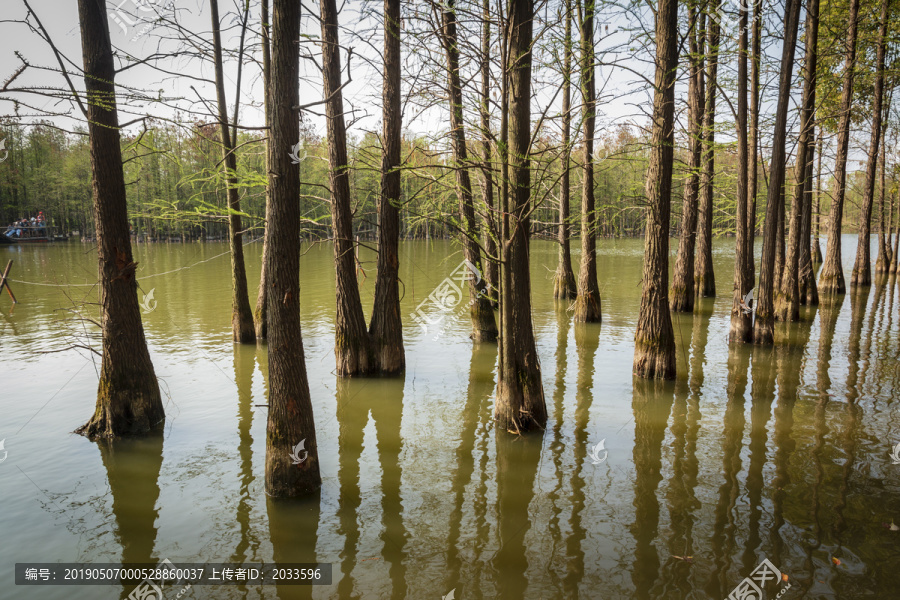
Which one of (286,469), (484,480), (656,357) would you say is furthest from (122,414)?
(656,357)

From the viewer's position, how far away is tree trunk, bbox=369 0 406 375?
8.93 metres

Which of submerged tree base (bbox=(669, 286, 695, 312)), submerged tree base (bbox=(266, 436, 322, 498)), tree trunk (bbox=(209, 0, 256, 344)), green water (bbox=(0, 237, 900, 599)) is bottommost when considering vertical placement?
green water (bbox=(0, 237, 900, 599))

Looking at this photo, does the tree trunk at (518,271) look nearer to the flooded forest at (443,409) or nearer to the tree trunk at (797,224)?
the flooded forest at (443,409)

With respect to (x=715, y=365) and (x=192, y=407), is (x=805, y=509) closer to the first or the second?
(x=715, y=365)

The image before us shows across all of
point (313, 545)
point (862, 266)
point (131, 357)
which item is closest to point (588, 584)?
point (313, 545)

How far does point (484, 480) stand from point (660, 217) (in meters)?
5.35

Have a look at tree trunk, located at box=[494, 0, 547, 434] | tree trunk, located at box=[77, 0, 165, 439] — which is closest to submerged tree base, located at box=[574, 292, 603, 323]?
tree trunk, located at box=[494, 0, 547, 434]

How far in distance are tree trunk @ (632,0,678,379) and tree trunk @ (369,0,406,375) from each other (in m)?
4.14

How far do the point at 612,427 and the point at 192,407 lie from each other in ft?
20.1

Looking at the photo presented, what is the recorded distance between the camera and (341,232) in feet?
30.1

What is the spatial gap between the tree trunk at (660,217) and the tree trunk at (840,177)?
6877 mm

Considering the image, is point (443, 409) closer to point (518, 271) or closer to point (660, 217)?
point (518, 271)

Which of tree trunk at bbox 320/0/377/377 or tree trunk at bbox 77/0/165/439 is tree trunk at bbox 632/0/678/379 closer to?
tree trunk at bbox 320/0/377/377

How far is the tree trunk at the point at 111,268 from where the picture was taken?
21.1ft
